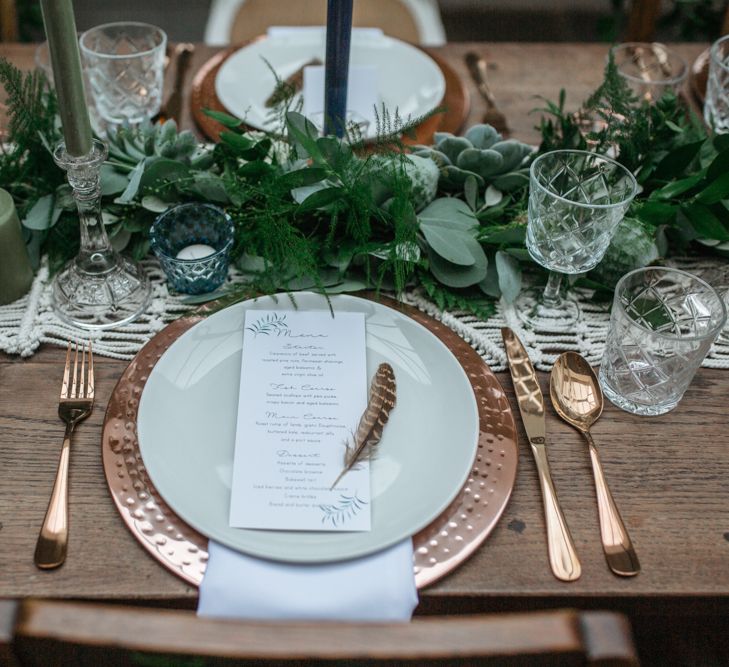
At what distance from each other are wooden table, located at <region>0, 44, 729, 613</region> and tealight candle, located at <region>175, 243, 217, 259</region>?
0.15 meters

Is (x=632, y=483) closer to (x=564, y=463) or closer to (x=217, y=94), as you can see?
(x=564, y=463)

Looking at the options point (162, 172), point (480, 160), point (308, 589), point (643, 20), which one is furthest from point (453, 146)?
point (643, 20)

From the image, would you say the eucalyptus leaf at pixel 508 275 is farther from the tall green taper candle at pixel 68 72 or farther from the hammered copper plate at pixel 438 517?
the tall green taper candle at pixel 68 72

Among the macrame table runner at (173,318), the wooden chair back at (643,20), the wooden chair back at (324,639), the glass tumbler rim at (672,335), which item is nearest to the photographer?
the wooden chair back at (324,639)

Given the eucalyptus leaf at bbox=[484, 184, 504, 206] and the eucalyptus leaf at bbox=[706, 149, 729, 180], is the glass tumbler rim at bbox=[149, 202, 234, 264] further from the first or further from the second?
the eucalyptus leaf at bbox=[706, 149, 729, 180]

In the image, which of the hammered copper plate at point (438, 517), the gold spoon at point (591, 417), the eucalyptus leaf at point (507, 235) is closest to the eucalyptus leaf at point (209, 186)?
the hammered copper plate at point (438, 517)

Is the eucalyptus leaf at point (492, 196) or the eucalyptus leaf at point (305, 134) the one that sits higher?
the eucalyptus leaf at point (305, 134)

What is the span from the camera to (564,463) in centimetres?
68

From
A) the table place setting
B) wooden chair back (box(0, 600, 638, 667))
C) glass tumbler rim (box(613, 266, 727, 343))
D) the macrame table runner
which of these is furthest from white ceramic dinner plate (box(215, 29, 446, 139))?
wooden chair back (box(0, 600, 638, 667))

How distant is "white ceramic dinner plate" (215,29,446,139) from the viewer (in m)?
1.11

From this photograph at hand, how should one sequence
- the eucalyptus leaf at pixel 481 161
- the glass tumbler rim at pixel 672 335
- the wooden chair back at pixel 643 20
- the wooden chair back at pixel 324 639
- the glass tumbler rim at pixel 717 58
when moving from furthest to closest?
the wooden chair back at pixel 643 20, the glass tumbler rim at pixel 717 58, the eucalyptus leaf at pixel 481 161, the glass tumbler rim at pixel 672 335, the wooden chair back at pixel 324 639

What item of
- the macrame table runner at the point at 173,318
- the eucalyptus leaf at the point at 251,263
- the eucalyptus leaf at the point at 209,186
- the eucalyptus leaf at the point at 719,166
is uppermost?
the eucalyptus leaf at the point at 719,166

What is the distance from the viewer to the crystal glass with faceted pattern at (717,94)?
1033 mm

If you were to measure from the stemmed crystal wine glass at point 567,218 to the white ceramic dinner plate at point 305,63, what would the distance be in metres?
0.32
